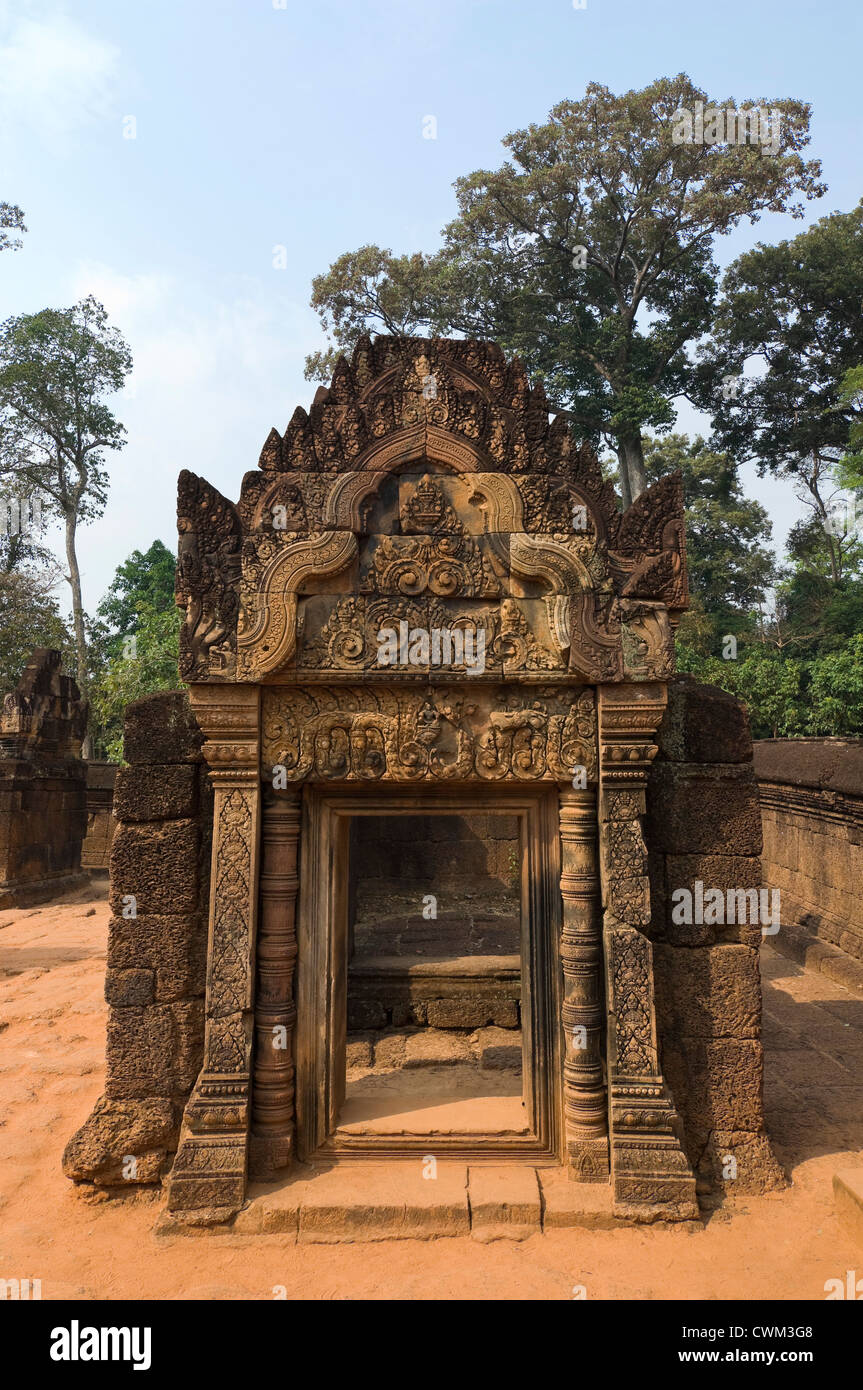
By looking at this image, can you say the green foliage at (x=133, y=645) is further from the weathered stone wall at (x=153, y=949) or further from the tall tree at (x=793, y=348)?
the tall tree at (x=793, y=348)

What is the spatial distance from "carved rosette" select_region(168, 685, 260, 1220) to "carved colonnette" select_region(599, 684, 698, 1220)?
1.87m

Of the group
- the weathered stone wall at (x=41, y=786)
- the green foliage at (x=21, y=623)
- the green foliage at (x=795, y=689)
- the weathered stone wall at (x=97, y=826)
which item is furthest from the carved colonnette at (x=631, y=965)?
the green foliage at (x=21, y=623)

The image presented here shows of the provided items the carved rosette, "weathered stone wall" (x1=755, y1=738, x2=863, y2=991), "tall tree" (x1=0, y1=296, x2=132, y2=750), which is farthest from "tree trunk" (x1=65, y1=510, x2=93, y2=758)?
the carved rosette

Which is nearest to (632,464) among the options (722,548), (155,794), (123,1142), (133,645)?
(722,548)

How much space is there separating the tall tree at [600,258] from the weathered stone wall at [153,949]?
68.2 feet

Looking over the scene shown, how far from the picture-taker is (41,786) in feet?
45.5

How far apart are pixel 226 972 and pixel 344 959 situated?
0.70m

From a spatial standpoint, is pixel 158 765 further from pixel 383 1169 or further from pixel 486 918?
pixel 486 918

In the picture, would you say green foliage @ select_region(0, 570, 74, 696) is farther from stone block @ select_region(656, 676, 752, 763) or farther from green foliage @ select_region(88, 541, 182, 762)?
stone block @ select_region(656, 676, 752, 763)

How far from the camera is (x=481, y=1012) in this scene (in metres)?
7.20

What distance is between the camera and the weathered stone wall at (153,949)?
14.3 feet

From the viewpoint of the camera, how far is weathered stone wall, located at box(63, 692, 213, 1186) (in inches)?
171

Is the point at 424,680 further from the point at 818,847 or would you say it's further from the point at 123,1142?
the point at 818,847

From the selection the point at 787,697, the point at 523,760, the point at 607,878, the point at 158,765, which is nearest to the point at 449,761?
the point at 523,760
